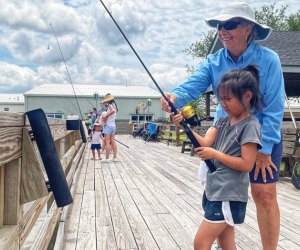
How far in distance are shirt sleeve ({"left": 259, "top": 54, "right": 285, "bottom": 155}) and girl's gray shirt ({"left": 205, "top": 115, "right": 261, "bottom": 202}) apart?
266 millimetres

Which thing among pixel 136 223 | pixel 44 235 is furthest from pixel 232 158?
pixel 136 223

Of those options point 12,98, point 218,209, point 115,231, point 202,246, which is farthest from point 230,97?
point 12,98

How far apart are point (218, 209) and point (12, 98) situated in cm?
6154

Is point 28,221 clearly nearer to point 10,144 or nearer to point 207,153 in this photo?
point 10,144

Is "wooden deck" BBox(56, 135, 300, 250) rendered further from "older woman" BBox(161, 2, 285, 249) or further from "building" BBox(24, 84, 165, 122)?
"building" BBox(24, 84, 165, 122)

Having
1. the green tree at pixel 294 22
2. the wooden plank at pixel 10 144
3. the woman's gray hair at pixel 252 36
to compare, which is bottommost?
the wooden plank at pixel 10 144

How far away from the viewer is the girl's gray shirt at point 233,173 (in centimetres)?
229

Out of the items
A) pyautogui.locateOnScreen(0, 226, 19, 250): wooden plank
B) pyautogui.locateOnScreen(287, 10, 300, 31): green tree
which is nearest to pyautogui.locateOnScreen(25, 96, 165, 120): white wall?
pyautogui.locateOnScreen(287, 10, 300, 31): green tree

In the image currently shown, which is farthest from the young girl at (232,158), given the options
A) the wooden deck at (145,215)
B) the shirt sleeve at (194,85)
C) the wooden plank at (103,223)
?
the wooden plank at (103,223)

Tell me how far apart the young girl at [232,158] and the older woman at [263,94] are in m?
0.24

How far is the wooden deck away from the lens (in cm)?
377

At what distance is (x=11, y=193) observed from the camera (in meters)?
1.89

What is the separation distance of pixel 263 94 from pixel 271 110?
12cm

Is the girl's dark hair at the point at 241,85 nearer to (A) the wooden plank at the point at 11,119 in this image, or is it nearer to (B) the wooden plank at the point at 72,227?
(A) the wooden plank at the point at 11,119
